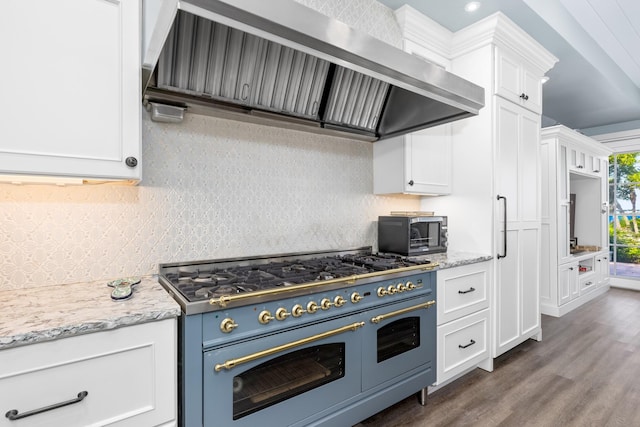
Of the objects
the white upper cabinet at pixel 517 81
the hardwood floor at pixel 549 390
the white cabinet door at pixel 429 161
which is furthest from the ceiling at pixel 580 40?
the hardwood floor at pixel 549 390

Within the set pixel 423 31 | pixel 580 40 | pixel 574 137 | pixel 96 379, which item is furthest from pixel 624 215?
pixel 96 379

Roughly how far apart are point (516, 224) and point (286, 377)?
2.37 meters

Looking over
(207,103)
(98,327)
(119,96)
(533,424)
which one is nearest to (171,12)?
(119,96)

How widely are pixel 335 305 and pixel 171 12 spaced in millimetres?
1340

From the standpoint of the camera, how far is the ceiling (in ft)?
8.36

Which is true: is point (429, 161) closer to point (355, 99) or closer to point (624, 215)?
point (355, 99)

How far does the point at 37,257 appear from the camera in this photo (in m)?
1.43

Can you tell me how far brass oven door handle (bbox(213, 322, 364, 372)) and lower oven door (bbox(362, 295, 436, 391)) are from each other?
0.14 meters

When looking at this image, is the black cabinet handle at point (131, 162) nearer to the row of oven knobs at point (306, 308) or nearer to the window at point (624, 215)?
the row of oven knobs at point (306, 308)

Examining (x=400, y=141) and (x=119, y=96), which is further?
(x=400, y=141)

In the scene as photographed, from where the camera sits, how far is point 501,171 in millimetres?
2689

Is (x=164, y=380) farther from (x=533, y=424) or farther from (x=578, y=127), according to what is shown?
(x=578, y=127)

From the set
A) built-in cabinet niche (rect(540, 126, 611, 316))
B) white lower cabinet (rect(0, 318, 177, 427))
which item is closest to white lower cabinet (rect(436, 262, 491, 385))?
white lower cabinet (rect(0, 318, 177, 427))

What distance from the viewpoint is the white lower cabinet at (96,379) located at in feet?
3.09
